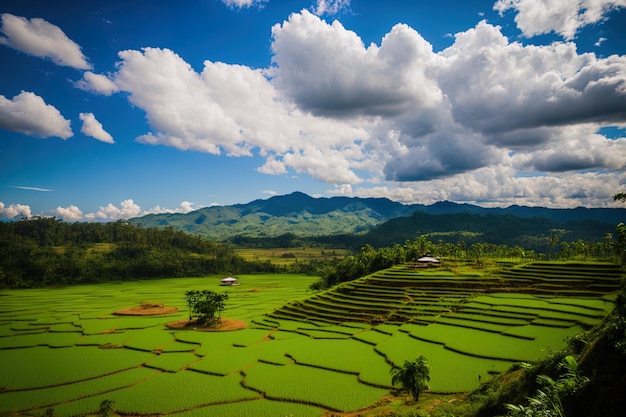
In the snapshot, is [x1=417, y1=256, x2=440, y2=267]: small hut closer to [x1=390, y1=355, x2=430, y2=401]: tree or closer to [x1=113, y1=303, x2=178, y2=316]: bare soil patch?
[x1=113, y1=303, x2=178, y2=316]: bare soil patch

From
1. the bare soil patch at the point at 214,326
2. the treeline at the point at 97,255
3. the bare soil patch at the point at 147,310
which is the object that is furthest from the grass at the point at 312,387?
the treeline at the point at 97,255

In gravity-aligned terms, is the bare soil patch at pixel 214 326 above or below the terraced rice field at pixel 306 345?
below

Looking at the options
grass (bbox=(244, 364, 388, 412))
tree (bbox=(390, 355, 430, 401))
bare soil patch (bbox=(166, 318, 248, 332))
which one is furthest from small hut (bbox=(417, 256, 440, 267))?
tree (bbox=(390, 355, 430, 401))

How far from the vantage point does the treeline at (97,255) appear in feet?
376

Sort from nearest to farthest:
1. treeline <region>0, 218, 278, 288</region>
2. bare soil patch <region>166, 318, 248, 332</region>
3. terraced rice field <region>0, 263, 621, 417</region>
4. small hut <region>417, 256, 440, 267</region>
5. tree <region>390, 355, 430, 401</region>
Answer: tree <region>390, 355, 430, 401</region>, terraced rice field <region>0, 263, 621, 417</region>, bare soil patch <region>166, 318, 248, 332</region>, small hut <region>417, 256, 440, 267</region>, treeline <region>0, 218, 278, 288</region>

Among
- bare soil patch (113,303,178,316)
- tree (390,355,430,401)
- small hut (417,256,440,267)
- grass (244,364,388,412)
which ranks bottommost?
bare soil patch (113,303,178,316)

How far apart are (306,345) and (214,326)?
Answer: 18.5 m

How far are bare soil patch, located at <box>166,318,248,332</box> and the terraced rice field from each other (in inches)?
64.3

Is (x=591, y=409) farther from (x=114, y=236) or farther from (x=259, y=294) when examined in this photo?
(x=114, y=236)

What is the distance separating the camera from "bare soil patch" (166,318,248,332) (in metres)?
48.1

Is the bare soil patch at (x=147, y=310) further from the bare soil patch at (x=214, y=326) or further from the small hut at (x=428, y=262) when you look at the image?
the small hut at (x=428, y=262)

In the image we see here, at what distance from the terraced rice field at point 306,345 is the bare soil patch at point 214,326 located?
5.36 feet

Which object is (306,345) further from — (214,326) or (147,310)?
(147,310)

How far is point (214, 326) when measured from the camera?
4944cm
